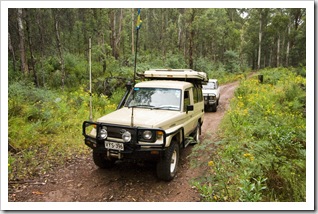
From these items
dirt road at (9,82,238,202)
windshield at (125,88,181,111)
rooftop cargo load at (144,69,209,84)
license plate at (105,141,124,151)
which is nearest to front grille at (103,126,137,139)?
license plate at (105,141,124,151)

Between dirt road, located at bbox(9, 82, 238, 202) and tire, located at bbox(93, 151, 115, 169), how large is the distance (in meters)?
0.11

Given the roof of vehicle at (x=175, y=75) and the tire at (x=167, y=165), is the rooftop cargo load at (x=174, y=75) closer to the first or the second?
the roof of vehicle at (x=175, y=75)

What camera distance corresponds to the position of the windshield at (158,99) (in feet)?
17.5

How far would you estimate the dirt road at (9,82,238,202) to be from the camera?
162 inches

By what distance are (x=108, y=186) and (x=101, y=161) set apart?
670 millimetres

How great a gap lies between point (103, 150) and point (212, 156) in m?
2.79

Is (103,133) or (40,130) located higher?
(103,133)

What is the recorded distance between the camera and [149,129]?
4.08 m

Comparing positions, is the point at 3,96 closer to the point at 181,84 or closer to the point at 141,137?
the point at 141,137

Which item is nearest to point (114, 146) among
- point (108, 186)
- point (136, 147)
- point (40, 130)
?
point (136, 147)

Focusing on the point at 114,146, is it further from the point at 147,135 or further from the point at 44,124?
the point at 44,124

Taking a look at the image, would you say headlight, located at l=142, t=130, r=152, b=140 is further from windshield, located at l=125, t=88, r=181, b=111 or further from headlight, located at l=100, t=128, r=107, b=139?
windshield, located at l=125, t=88, r=181, b=111

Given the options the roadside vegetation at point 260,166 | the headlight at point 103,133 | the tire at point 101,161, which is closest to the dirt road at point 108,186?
the tire at point 101,161

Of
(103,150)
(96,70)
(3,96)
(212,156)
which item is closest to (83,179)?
(103,150)
